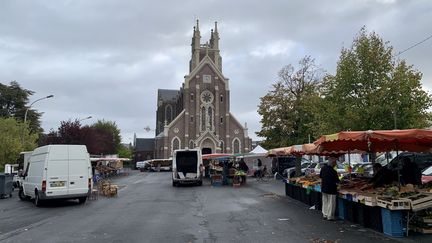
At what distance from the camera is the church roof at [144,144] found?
129 metres

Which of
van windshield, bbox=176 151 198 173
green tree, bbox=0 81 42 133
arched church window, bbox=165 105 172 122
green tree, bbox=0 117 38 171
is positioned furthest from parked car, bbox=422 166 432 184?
arched church window, bbox=165 105 172 122

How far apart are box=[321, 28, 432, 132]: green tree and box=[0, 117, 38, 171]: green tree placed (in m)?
28.0

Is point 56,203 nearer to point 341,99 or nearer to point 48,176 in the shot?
point 48,176

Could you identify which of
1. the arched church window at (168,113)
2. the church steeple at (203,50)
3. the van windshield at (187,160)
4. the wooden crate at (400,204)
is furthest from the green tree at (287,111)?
the arched church window at (168,113)

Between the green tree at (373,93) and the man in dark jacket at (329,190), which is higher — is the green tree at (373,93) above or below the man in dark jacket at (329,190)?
above

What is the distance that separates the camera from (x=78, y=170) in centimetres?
1838

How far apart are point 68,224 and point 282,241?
260 inches

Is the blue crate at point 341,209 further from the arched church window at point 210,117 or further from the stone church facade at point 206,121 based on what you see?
the arched church window at point 210,117

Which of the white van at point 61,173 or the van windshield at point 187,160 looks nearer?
the white van at point 61,173

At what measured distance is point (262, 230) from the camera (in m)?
10.7

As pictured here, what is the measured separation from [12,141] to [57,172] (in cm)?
2330

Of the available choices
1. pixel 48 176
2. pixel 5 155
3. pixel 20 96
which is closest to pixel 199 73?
Result: pixel 20 96

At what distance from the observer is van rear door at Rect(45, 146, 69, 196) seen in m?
17.7

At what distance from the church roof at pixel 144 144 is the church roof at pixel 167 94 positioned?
15.7 meters
